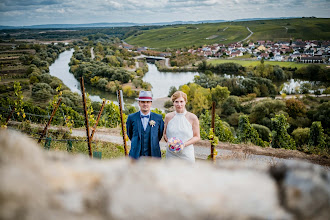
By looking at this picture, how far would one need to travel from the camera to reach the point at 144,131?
2.97 meters

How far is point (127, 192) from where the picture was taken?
66 cm

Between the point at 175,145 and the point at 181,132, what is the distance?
0.25 meters

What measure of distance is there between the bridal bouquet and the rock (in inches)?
87.6

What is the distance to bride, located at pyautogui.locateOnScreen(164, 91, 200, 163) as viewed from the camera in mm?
3116

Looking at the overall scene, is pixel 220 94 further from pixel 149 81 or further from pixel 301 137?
pixel 149 81

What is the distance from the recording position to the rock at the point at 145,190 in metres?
0.60

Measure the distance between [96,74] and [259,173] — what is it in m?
51.1

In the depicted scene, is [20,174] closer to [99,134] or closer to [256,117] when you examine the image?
[99,134]

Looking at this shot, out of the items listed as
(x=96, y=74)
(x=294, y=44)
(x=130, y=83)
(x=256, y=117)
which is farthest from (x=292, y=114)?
(x=294, y=44)

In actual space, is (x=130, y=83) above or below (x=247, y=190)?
below

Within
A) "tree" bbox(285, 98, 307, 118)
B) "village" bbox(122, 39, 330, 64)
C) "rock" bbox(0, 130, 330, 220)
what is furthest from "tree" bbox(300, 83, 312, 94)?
"rock" bbox(0, 130, 330, 220)

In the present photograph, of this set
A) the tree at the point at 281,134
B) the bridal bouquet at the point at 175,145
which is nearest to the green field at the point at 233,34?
the tree at the point at 281,134

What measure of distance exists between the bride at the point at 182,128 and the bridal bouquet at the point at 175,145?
0.13 meters

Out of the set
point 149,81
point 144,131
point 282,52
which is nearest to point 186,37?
point 282,52
